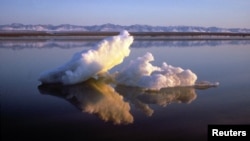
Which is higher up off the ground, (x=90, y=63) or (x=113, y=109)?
(x=90, y=63)

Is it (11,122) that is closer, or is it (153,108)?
(11,122)

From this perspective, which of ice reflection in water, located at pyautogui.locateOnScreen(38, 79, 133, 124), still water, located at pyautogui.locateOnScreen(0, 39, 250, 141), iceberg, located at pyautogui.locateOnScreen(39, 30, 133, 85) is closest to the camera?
still water, located at pyautogui.locateOnScreen(0, 39, 250, 141)

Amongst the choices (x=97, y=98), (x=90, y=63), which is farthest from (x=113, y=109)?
(x=90, y=63)

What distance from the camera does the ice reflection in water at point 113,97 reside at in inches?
94.7

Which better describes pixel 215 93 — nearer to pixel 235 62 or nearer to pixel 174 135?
pixel 174 135

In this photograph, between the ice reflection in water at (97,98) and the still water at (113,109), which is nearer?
the still water at (113,109)

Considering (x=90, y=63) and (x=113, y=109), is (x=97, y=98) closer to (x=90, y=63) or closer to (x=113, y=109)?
(x=113, y=109)

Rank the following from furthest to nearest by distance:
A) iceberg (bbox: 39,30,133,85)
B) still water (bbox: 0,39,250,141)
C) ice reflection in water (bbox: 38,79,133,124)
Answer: iceberg (bbox: 39,30,133,85), ice reflection in water (bbox: 38,79,133,124), still water (bbox: 0,39,250,141)

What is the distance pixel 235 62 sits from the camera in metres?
4.44

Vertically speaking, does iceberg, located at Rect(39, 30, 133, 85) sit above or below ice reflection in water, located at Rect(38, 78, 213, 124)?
above

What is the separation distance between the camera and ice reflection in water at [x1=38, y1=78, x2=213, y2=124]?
94.7 inches

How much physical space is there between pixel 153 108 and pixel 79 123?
25.2 inches

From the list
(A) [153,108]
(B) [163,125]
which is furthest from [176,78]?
(B) [163,125]

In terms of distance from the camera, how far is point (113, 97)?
2.82m
